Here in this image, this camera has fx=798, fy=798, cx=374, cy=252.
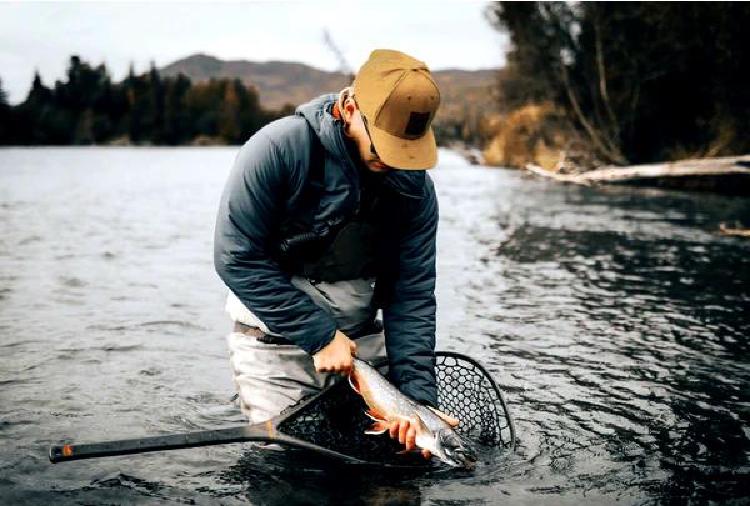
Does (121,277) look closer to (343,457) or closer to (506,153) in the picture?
(343,457)

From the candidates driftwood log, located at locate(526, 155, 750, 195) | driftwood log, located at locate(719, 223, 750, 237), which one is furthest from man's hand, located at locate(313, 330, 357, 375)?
driftwood log, located at locate(526, 155, 750, 195)

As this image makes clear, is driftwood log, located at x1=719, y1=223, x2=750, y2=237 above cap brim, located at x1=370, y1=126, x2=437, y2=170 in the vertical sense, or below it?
below

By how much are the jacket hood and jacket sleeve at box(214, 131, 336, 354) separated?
0.23m

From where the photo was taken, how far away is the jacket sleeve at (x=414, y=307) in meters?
4.34

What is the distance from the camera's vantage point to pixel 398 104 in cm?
355

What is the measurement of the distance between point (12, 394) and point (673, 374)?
5.19 meters

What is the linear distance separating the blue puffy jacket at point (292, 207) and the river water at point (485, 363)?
94 cm

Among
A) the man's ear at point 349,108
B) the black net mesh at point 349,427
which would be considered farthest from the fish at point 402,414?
the man's ear at point 349,108

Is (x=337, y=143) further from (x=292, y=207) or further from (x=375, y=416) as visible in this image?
(x=375, y=416)

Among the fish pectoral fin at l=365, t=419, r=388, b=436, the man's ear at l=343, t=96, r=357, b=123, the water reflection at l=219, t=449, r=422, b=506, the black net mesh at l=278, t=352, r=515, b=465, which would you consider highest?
the man's ear at l=343, t=96, r=357, b=123

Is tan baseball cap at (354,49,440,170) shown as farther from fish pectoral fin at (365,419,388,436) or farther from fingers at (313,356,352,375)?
fish pectoral fin at (365,419,388,436)

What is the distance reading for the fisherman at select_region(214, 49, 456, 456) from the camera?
3670mm

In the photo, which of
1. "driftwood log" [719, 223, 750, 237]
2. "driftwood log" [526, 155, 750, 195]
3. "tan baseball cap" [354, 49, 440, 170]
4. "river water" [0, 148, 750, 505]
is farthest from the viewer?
"driftwood log" [526, 155, 750, 195]

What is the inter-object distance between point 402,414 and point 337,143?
1354mm
